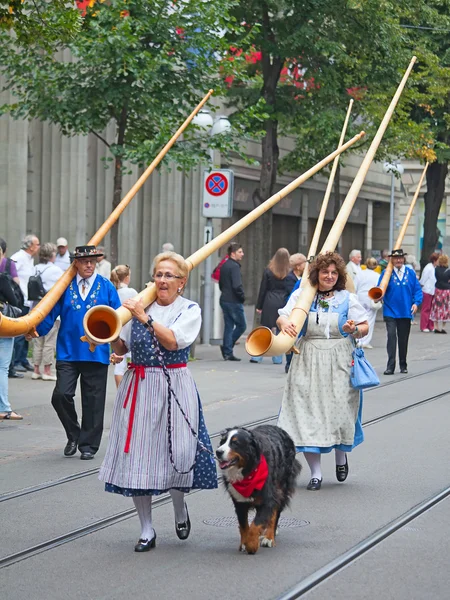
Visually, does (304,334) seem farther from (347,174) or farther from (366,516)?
(347,174)

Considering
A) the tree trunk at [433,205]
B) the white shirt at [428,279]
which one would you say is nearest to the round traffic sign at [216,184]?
the white shirt at [428,279]

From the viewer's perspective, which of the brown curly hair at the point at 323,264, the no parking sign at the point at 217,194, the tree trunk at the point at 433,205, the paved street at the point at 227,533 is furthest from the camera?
the tree trunk at the point at 433,205

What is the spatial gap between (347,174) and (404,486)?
120 ft

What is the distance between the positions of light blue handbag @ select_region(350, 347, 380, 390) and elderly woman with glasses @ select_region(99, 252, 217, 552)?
82.2 inches

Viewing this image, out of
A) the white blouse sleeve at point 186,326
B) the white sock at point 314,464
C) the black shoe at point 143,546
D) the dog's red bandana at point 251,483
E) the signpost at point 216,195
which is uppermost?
the signpost at point 216,195

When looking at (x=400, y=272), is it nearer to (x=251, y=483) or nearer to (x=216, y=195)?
(x=216, y=195)

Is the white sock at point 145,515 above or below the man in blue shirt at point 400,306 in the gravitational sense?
below

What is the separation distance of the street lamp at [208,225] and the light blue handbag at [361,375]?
30.5 feet

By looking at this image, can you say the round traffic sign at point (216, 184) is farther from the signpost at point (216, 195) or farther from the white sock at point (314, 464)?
the white sock at point (314, 464)

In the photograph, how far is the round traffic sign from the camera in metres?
20.4

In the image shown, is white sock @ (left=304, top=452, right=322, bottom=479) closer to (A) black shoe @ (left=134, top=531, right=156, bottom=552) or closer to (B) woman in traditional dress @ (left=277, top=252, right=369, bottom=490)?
(B) woman in traditional dress @ (left=277, top=252, right=369, bottom=490)

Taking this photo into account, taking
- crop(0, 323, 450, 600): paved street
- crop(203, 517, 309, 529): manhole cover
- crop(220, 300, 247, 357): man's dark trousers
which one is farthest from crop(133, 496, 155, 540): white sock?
crop(220, 300, 247, 357): man's dark trousers

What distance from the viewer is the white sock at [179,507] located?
6965 millimetres

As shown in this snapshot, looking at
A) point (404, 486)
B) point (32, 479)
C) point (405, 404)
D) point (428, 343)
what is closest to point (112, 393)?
point (405, 404)
